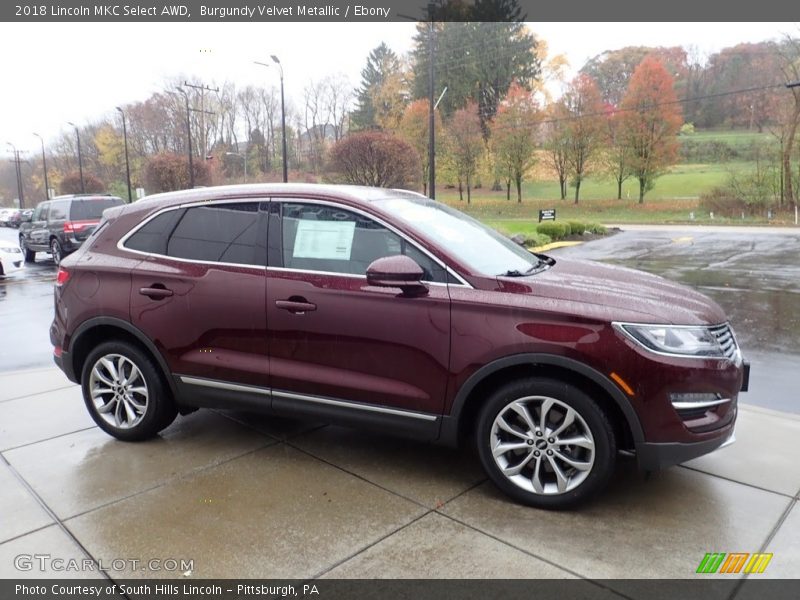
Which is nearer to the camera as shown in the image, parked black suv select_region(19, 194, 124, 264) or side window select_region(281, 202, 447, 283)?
side window select_region(281, 202, 447, 283)

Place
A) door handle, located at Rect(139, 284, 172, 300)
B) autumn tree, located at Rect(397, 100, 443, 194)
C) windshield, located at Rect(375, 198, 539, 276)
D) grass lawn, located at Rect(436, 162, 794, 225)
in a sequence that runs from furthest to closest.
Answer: autumn tree, located at Rect(397, 100, 443, 194) → grass lawn, located at Rect(436, 162, 794, 225) → door handle, located at Rect(139, 284, 172, 300) → windshield, located at Rect(375, 198, 539, 276)

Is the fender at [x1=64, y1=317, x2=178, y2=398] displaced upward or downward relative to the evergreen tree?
downward

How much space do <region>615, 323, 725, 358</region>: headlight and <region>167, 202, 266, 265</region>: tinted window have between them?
225cm

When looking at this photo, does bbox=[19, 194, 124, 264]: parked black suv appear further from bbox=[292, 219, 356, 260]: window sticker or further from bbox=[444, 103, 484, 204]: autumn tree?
bbox=[444, 103, 484, 204]: autumn tree

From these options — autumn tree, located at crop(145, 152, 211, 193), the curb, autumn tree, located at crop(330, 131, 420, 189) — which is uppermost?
autumn tree, located at crop(145, 152, 211, 193)

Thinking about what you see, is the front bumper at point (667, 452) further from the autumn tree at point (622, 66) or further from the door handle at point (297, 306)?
the autumn tree at point (622, 66)

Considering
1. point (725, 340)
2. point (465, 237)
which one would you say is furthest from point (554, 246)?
point (725, 340)

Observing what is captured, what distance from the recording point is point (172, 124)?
193 feet

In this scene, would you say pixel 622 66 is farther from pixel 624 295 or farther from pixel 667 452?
pixel 667 452

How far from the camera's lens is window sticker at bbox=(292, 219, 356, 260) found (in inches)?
144

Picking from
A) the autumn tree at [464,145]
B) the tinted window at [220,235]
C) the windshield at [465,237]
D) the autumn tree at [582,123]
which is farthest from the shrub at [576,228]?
the autumn tree at [464,145]

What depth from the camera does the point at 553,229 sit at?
23484 mm

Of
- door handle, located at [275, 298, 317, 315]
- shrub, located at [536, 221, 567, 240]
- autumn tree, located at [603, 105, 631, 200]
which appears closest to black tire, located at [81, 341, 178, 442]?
door handle, located at [275, 298, 317, 315]

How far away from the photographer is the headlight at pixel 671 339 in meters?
3.01
